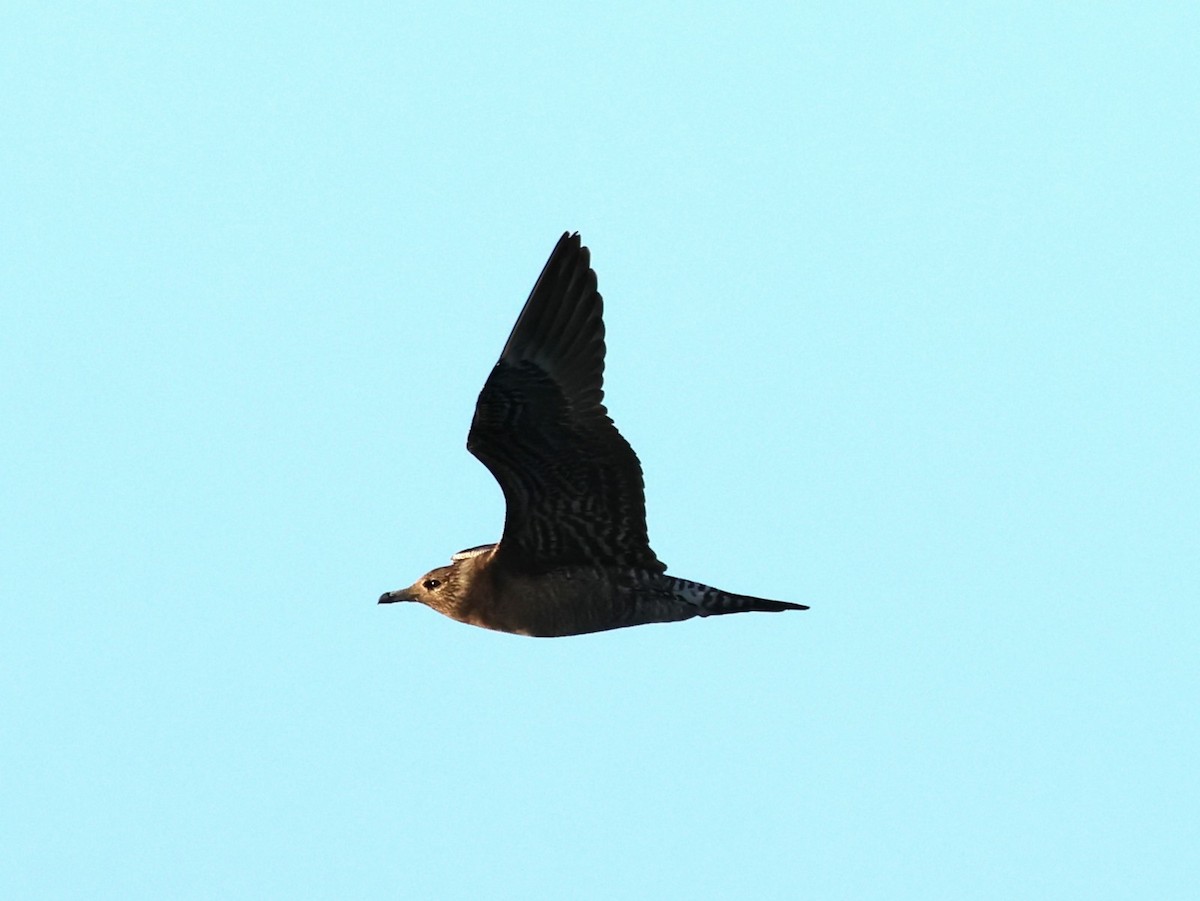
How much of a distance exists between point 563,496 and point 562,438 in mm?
438

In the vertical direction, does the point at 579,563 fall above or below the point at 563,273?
below

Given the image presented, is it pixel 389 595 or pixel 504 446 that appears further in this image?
pixel 389 595

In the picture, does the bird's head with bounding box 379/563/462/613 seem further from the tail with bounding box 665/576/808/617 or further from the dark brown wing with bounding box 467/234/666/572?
the tail with bounding box 665/576/808/617

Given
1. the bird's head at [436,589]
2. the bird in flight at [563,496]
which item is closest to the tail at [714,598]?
the bird in flight at [563,496]

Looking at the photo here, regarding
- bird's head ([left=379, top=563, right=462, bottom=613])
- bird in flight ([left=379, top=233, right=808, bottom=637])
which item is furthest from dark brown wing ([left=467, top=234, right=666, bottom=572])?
bird's head ([left=379, top=563, right=462, bottom=613])

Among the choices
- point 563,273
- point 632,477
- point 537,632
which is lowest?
point 537,632

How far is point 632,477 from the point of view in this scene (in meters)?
11.6

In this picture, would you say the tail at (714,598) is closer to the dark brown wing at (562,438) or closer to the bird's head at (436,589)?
the dark brown wing at (562,438)

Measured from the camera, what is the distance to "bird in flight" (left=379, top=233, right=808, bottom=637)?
1130 centimetres

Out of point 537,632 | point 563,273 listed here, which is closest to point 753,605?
point 537,632

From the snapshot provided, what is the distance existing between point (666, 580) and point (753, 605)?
593mm

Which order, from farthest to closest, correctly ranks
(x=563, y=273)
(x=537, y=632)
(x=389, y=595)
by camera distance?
(x=389, y=595)
(x=537, y=632)
(x=563, y=273)

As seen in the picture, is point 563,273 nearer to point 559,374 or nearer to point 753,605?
point 559,374

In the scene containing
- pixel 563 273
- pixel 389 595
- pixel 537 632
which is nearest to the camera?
pixel 563 273
